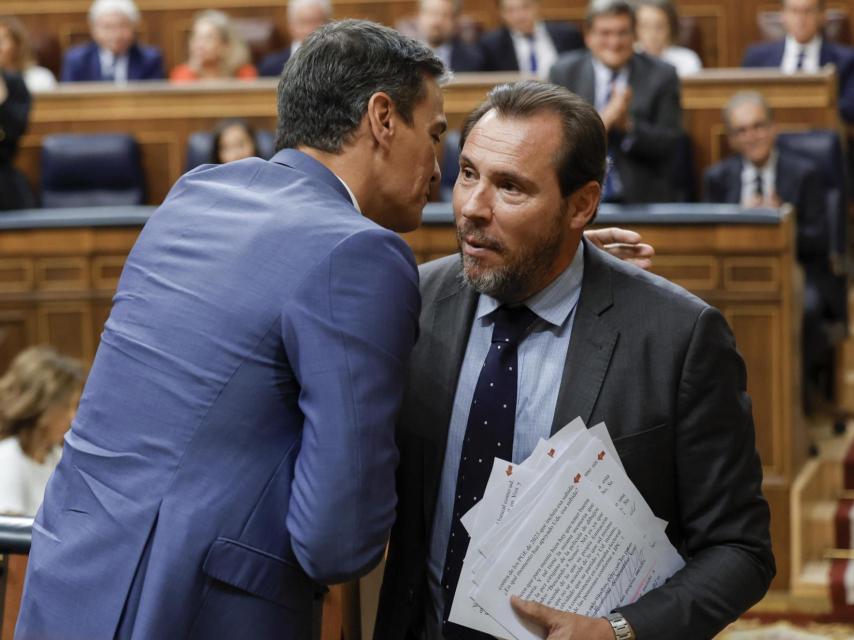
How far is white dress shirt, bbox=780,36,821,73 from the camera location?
7012mm

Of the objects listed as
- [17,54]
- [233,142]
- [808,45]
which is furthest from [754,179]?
[17,54]

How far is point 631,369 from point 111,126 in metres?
5.31

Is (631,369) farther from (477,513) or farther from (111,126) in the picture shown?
(111,126)

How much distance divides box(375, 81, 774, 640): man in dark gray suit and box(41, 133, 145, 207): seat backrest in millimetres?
4903

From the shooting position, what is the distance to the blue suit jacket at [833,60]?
277 inches

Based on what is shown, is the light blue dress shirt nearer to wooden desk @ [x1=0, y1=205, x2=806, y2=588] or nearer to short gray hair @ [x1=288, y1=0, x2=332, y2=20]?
wooden desk @ [x1=0, y1=205, x2=806, y2=588]

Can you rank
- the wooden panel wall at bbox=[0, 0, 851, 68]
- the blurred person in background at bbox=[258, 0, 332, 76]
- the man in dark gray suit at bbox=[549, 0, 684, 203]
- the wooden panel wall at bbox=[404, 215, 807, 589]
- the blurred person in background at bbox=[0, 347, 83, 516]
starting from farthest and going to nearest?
1. the wooden panel wall at bbox=[0, 0, 851, 68]
2. the blurred person in background at bbox=[258, 0, 332, 76]
3. the man in dark gray suit at bbox=[549, 0, 684, 203]
4. the wooden panel wall at bbox=[404, 215, 807, 589]
5. the blurred person in background at bbox=[0, 347, 83, 516]

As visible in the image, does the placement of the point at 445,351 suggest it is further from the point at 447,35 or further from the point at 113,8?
the point at 113,8

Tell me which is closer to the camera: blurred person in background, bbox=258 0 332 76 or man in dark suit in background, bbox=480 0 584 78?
blurred person in background, bbox=258 0 332 76

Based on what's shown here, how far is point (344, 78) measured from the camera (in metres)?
1.76

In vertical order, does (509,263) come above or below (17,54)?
below

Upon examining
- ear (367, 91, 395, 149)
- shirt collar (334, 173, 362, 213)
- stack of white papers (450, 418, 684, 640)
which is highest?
ear (367, 91, 395, 149)

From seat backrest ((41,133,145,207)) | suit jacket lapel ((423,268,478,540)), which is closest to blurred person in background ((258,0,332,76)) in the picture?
seat backrest ((41,133,145,207))

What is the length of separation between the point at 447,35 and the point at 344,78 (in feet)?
18.3
